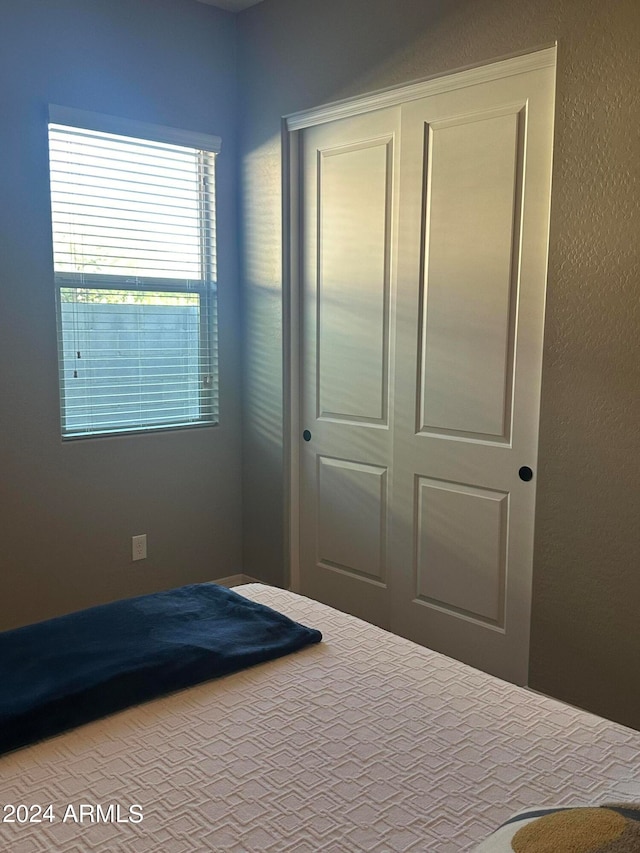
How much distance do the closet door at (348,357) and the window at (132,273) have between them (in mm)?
→ 511

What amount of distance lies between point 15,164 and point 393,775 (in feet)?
8.63

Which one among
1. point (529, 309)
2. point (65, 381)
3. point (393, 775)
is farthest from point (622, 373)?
point (65, 381)

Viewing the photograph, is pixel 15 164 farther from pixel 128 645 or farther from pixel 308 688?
pixel 308 688

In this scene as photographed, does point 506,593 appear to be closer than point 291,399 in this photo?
Yes

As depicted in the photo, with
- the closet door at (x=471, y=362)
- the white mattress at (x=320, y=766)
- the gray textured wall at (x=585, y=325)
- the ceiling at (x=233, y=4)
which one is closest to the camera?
the white mattress at (x=320, y=766)

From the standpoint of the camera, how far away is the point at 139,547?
3.49m

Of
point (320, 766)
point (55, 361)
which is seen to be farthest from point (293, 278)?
point (320, 766)

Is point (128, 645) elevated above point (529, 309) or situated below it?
below

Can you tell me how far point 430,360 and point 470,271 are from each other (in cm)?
38

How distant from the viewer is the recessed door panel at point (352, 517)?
10.8 feet

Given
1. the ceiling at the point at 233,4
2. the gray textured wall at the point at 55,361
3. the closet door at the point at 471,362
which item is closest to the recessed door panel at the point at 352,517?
the closet door at the point at 471,362

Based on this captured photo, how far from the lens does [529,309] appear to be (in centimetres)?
267

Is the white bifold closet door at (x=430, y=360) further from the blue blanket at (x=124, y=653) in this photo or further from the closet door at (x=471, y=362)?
A: the blue blanket at (x=124, y=653)

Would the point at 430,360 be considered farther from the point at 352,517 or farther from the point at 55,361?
the point at 55,361
